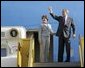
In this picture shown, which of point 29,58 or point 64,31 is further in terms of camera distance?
point 64,31

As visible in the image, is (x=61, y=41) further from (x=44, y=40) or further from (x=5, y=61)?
(x=5, y=61)

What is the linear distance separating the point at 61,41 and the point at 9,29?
103 inches

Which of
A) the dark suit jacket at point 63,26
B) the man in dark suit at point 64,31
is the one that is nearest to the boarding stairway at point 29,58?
the man in dark suit at point 64,31

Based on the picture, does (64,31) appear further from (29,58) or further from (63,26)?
(29,58)

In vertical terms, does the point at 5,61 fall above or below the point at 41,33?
below

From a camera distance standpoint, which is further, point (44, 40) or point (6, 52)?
point (6, 52)

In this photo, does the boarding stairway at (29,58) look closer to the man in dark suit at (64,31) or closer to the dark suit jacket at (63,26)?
the man in dark suit at (64,31)

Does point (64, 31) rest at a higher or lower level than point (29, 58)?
higher

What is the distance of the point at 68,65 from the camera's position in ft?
27.9

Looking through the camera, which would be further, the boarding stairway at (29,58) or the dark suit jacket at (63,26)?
the dark suit jacket at (63,26)

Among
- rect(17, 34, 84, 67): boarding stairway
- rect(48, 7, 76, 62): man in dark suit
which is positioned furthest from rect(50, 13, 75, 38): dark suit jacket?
rect(17, 34, 84, 67): boarding stairway

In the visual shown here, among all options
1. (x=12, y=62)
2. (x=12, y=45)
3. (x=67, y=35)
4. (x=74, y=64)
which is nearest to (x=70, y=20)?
(x=67, y=35)

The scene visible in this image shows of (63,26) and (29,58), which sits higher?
(63,26)

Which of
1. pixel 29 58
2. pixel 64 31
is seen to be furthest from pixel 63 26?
pixel 29 58
